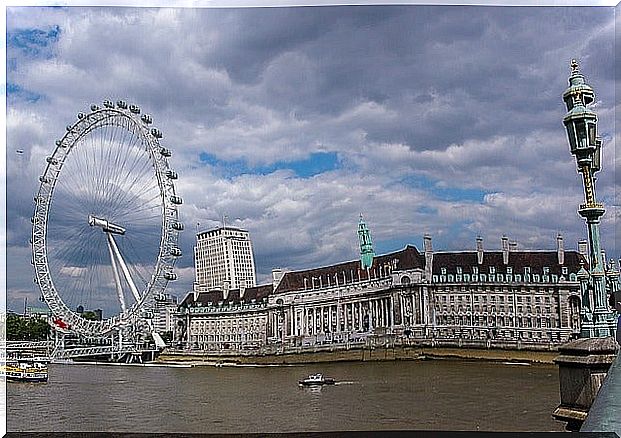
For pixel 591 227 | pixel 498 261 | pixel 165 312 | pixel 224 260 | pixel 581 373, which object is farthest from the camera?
pixel 165 312

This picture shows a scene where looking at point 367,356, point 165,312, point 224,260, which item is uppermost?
point 224,260

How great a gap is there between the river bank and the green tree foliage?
0.80 metres

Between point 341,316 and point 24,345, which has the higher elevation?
point 341,316

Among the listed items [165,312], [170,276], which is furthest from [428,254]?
[165,312]

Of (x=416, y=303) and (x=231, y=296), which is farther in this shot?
(x=231, y=296)

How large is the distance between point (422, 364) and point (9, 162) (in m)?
2.96

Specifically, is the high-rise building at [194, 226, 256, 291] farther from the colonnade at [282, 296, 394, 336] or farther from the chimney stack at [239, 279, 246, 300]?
the colonnade at [282, 296, 394, 336]

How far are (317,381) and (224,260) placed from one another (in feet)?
3.30

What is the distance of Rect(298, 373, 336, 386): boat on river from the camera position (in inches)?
191

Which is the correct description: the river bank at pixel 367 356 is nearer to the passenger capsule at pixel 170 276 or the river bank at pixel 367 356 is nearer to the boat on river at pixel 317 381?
the boat on river at pixel 317 381

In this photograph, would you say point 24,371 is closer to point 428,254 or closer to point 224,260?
point 224,260

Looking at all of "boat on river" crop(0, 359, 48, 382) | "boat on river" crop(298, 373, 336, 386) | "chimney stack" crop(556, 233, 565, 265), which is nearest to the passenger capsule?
"boat on river" crop(0, 359, 48, 382)

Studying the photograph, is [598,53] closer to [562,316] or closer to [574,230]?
[574,230]

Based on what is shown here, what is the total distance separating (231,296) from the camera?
5035 millimetres
